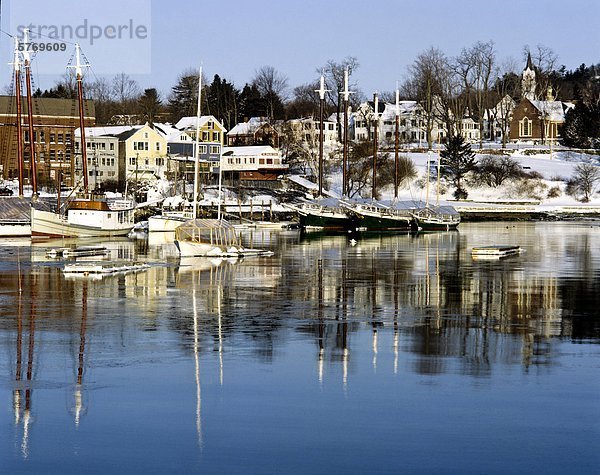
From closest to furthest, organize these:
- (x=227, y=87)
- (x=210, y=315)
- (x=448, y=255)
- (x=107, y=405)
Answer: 1. (x=107, y=405)
2. (x=210, y=315)
3. (x=448, y=255)
4. (x=227, y=87)

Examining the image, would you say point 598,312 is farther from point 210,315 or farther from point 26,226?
point 26,226

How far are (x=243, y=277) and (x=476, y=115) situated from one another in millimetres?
134792

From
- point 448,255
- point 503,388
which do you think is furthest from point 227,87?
point 503,388

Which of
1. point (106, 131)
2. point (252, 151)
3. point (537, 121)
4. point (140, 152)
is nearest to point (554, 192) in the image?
point (252, 151)

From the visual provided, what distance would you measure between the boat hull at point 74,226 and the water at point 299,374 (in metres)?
32.5

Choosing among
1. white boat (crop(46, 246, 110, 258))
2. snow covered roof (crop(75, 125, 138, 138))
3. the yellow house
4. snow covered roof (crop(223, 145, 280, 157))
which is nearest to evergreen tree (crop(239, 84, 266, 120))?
snow covered roof (crop(223, 145, 280, 157))

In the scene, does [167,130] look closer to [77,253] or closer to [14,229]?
[14,229]

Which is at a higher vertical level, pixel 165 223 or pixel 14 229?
pixel 165 223

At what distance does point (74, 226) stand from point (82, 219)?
54.2 inches

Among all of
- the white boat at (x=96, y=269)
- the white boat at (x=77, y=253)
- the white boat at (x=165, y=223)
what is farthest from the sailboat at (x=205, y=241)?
the white boat at (x=165, y=223)

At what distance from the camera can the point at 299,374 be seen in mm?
20812

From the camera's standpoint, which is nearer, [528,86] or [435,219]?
[435,219]

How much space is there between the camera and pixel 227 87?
166250 mm

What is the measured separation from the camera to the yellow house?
127 meters
